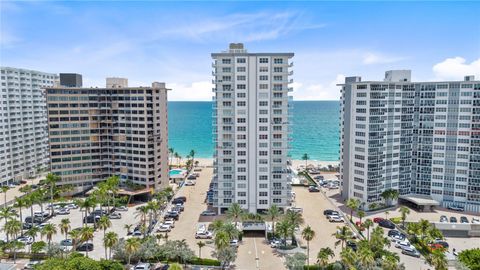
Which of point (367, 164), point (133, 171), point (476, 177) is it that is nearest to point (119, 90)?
point (133, 171)

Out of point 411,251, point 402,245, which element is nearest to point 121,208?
point 402,245

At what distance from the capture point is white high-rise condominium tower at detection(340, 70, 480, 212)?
291 ft


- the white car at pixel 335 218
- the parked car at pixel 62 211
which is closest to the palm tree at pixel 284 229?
the white car at pixel 335 218

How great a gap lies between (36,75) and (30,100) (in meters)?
11.4

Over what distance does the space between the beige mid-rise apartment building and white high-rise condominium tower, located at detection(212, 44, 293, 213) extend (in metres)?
23.2

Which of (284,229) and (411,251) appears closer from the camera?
(284,229)

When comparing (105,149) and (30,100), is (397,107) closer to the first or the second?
(105,149)

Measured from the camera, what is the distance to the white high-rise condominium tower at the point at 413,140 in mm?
88625

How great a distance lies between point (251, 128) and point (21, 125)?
3512 inches

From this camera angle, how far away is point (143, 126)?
97000 mm

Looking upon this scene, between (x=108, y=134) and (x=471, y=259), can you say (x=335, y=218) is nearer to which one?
(x=471, y=259)

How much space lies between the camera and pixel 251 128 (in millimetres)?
83188

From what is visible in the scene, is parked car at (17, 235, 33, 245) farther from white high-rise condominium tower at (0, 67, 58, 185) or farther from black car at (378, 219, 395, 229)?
black car at (378, 219, 395, 229)

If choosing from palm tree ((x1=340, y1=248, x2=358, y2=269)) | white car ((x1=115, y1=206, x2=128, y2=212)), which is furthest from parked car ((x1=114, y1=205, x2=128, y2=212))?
palm tree ((x1=340, y1=248, x2=358, y2=269))
